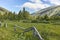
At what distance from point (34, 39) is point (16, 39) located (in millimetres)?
1725

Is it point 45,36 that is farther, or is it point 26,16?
point 26,16

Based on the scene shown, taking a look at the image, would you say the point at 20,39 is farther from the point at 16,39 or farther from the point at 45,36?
the point at 45,36

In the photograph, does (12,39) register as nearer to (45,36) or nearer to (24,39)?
(24,39)

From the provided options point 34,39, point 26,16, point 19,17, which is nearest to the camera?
point 34,39

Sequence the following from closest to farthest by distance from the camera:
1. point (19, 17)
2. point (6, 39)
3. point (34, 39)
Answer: point (34, 39) < point (6, 39) < point (19, 17)

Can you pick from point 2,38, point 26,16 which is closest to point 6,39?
point 2,38

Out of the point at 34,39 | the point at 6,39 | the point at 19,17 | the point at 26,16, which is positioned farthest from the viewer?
the point at 26,16

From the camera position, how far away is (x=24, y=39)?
12.9m

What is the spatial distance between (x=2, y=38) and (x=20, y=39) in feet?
3.96

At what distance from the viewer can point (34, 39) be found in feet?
38.8

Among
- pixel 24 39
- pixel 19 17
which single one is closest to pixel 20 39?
pixel 24 39

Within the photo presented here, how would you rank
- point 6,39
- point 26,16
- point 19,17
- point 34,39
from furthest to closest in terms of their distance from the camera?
point 26,16, point 19,17, point 6,39, point 34,39

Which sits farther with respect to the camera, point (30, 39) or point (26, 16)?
point (26, 16)

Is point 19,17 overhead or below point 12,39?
below
